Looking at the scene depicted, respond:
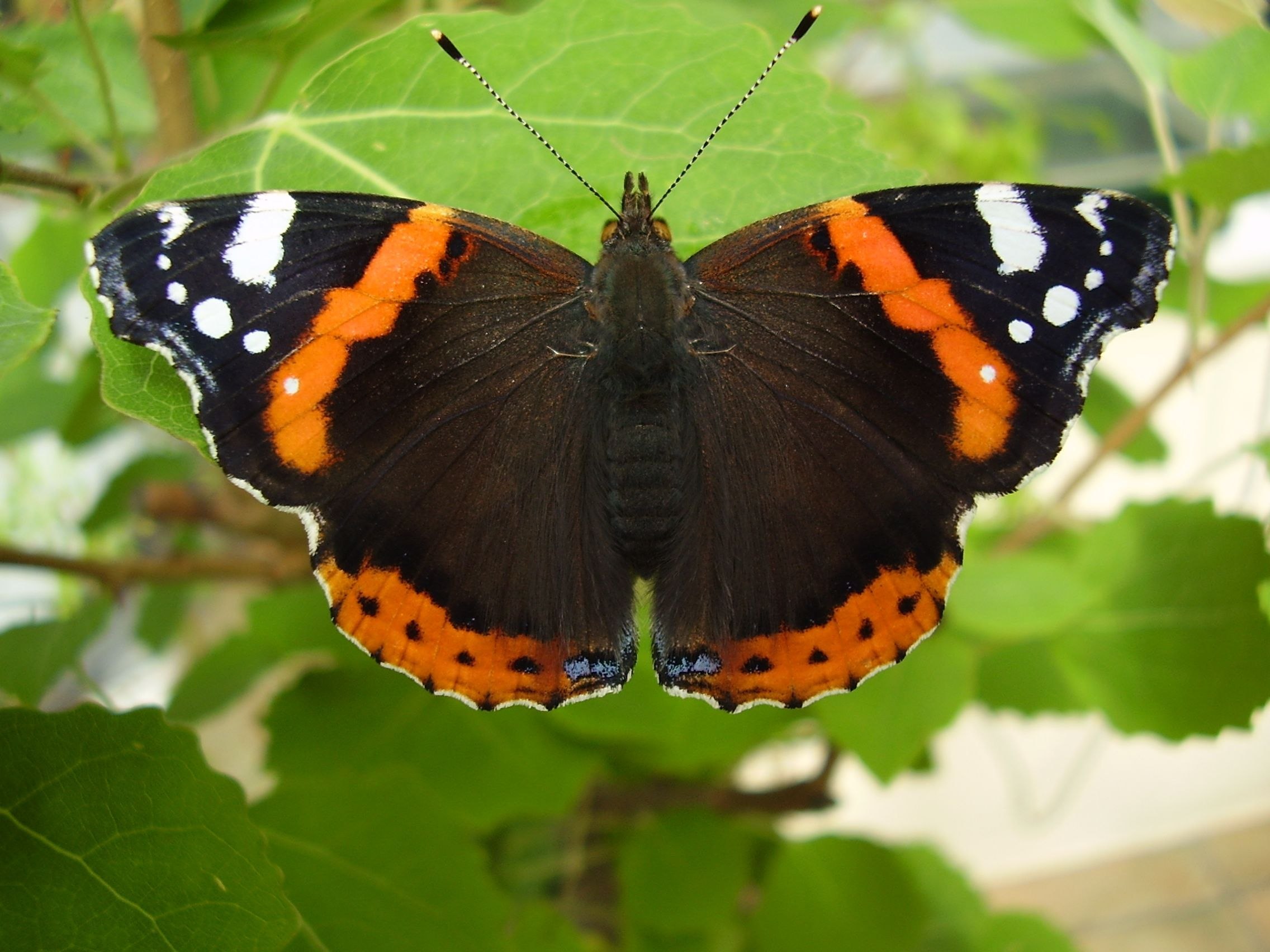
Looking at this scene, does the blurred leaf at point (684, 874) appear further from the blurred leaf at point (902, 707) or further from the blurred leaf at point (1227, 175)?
the blurred leaf at point (1227, 175)

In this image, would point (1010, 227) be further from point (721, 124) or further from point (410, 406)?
point (410, 406)

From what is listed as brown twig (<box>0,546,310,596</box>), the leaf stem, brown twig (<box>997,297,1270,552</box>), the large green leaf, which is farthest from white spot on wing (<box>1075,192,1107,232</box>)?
brown twig (<box>0,546,310,596</box>)

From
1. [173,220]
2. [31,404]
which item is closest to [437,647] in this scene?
[173,220]

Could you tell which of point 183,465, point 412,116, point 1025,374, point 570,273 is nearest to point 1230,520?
point 1025,374

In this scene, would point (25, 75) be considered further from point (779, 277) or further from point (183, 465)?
point (183, 465)

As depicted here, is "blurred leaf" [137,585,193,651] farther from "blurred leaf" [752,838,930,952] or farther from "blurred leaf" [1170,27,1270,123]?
"blurred leaf" [1170,27,1270,123]
